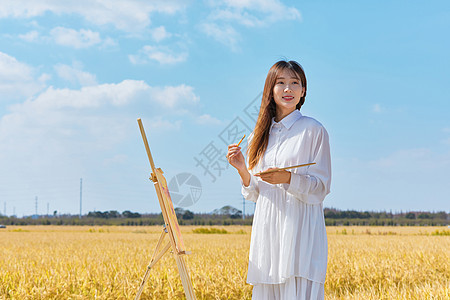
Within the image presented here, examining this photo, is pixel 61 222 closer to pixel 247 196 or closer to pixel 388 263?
pixel 388 263

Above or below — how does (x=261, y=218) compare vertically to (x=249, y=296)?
above

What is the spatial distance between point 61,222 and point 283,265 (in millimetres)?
39743

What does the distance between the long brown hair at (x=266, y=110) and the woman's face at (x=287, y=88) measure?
0.09 feet

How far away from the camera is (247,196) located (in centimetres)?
303

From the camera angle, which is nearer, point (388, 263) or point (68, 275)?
point (68, 275)

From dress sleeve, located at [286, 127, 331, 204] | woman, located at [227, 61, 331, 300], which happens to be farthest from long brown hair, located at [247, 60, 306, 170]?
dress sleeve, located at [286, 127, 331, 204]

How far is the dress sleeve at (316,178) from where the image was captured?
2.67m

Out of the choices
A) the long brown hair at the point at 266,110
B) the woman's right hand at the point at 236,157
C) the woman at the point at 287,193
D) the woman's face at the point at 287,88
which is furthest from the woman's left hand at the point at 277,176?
the woman's face at the point at 287,88

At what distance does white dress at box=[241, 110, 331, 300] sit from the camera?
271 centimetres

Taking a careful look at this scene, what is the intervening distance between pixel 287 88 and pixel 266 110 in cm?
23

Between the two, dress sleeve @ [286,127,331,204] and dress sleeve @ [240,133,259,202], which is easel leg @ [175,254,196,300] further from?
dress sleeve @ [286,127,331,204]

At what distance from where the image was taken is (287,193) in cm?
283

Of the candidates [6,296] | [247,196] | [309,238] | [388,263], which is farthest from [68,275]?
[388,263]

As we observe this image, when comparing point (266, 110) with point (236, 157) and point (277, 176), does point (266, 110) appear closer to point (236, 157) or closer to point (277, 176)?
point (236, 157)
